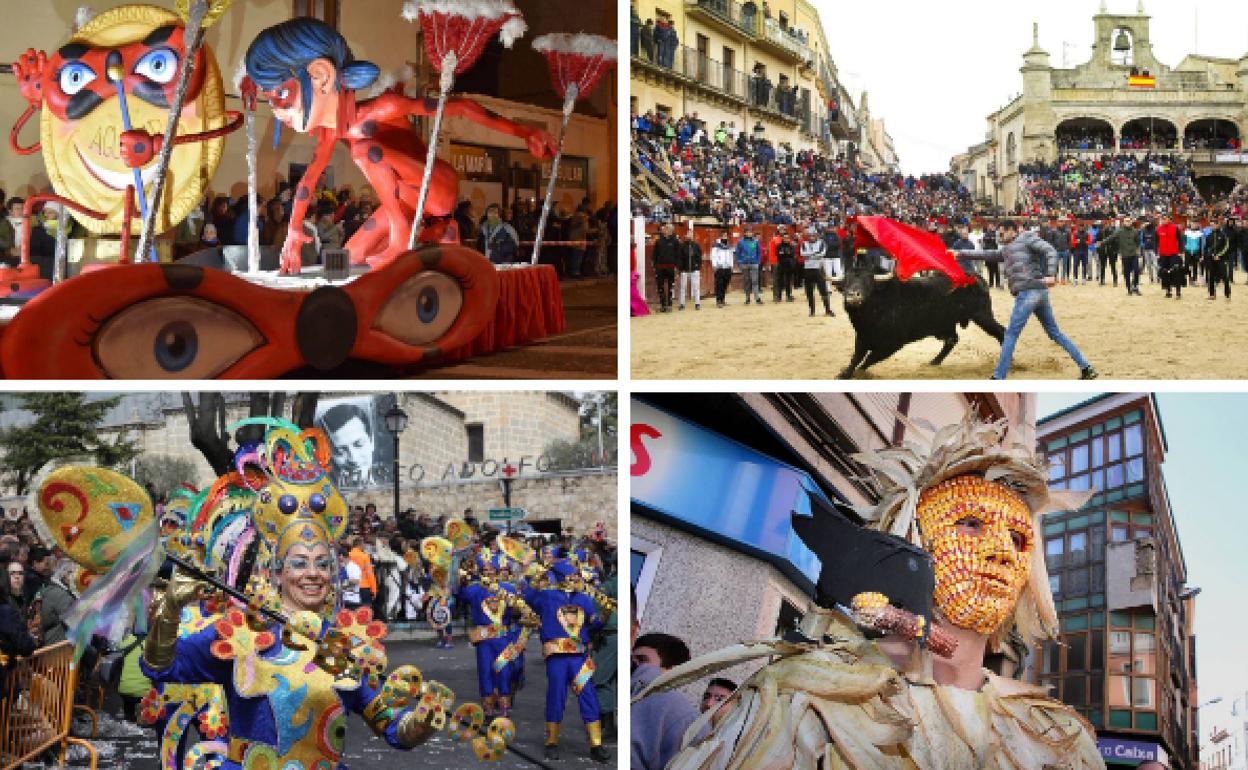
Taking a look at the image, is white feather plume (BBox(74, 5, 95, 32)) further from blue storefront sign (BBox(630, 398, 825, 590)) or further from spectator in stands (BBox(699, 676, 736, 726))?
spectator in stands (BBox(699, 676, 736, 726))

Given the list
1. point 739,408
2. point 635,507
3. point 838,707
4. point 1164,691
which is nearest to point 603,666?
point 635,507

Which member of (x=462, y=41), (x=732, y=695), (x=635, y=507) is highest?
(x=462, y=41)

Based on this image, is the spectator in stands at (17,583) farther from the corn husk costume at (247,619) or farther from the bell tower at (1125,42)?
the bell tower at (1125,42)

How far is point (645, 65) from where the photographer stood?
3766 millimetres

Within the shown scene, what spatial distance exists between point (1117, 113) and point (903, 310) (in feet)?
3.05

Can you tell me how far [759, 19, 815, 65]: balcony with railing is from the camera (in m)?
3.77

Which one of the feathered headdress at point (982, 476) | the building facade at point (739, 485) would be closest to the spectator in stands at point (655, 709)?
the building facade at point (739, 485)

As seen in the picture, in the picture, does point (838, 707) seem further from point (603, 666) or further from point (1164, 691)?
point (1164, 691)

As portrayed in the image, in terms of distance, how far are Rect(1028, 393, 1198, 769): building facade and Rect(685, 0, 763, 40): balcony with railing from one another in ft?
4.73

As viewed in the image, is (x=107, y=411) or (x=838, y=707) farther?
(x=107, y=411)

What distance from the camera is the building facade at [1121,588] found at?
11.0ft

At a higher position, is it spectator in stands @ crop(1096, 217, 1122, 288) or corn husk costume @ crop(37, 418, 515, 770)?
spectator in stands @ crop(1096, 217, 1122, 288)

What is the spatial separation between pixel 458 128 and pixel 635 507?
1255mm

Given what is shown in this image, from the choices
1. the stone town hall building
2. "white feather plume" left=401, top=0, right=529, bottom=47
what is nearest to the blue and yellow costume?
"white feather plume" left=401, top=0, right=529, bottom=47
